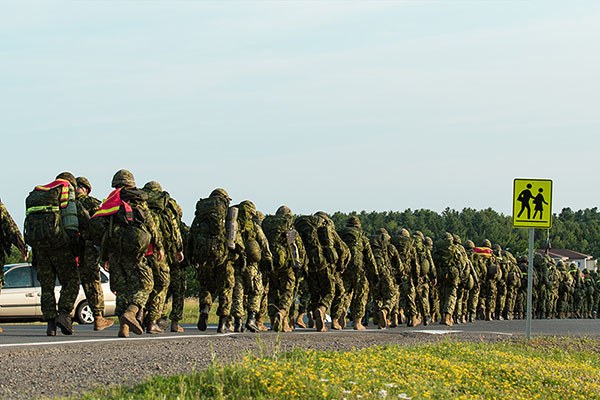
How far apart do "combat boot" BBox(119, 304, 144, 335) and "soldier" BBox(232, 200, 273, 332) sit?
289 cm

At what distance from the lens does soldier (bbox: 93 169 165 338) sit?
53.2ft

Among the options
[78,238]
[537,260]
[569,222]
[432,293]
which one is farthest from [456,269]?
[569,222]

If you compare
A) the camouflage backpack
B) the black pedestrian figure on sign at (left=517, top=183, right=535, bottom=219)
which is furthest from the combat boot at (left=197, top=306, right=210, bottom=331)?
the black pedestrian figure on sign at (left=517, top=183, right=535, bottom=219)

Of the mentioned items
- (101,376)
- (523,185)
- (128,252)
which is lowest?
(101,376)

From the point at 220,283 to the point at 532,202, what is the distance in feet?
17.0

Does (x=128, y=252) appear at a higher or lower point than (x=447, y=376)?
higher

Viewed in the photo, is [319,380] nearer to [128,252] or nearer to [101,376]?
[101,376]

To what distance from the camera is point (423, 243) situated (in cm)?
2711

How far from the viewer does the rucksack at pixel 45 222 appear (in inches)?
661

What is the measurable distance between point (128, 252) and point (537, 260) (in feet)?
93.0

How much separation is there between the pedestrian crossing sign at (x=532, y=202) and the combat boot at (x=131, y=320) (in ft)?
20.7

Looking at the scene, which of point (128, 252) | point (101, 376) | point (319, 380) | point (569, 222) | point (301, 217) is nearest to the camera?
point (319, 380)

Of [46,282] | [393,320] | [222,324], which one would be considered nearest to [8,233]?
[46,282]

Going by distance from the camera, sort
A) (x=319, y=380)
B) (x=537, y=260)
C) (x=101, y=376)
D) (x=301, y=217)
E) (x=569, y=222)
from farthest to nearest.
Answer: (x=569, y=222) < (x=537, y=260) < (x=301, y=217) < (x=101, y=376) < (x=319, y=380)
